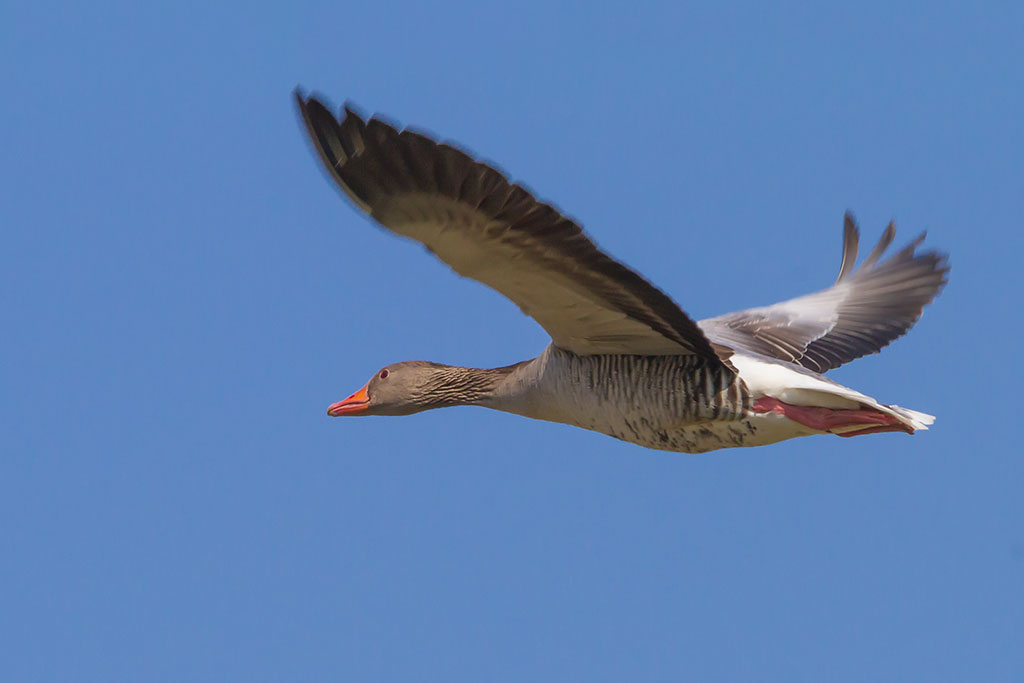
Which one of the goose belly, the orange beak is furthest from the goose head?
the goose belly

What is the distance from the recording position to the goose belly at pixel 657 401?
8.09 meters

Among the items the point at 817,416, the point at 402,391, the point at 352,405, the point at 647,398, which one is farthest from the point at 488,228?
the point at 352,405

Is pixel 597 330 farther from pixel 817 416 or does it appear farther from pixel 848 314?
pixel 848 314

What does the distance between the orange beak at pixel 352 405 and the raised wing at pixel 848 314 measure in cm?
290

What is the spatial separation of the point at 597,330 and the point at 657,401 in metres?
0.66

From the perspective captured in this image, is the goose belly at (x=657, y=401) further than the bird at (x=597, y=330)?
Yes

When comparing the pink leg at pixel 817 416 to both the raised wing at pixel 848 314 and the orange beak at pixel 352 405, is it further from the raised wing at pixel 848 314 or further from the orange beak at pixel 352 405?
the orange beak at pixel 352 405

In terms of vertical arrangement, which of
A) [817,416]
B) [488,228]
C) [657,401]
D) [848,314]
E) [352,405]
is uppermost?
[848,314]

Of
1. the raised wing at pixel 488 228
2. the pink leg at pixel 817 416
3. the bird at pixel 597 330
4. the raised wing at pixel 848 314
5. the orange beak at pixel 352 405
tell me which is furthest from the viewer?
the raised wing at pixel 848 314

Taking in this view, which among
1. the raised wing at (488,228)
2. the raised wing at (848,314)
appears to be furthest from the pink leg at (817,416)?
the raised wing at (848,314)

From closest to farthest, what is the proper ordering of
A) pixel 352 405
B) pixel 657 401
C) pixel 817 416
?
pixel 817 416
pixel 657 401
pixel 352 405

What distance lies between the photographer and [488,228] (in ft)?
21.2

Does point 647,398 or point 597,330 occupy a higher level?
point 597,330

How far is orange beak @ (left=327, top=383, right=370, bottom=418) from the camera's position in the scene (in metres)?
9.59
